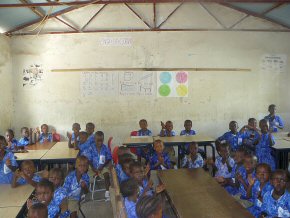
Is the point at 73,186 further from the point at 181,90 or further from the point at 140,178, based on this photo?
the point at 181,90

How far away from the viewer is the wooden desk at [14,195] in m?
2.56

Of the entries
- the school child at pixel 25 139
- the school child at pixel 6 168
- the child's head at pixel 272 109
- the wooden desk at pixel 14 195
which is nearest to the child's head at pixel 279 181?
the wooden desk at pixel 14 195

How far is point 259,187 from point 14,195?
236 cm

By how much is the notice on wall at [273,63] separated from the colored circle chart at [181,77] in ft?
5.91

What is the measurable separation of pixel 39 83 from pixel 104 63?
1.49 metres

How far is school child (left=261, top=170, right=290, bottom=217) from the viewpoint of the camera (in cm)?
262

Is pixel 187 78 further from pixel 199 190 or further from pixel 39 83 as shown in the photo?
pixel 199 190

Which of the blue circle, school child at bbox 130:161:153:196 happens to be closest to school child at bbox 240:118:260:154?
the blue circle

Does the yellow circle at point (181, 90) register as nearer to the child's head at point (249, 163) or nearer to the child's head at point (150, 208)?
the child's head at point (249, 163)

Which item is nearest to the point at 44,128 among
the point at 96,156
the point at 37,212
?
the point at 96,156

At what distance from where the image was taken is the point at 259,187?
2.97 metres

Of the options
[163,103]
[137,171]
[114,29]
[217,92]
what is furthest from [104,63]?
[137,171]

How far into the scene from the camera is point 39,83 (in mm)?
6504

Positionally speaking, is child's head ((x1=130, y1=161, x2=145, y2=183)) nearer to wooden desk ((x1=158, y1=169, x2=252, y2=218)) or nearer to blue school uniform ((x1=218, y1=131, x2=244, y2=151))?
wooden desk ((x1=158, y1=169, x2=252, y2=218))
